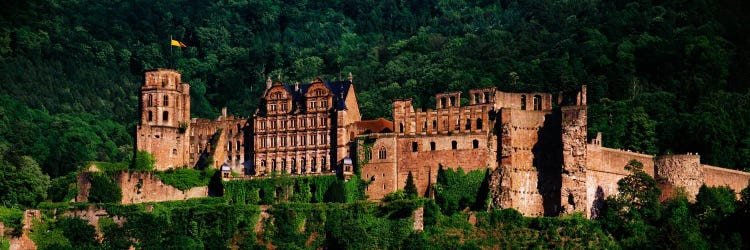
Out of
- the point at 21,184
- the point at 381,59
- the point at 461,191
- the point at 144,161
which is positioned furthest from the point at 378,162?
the point at 381,59

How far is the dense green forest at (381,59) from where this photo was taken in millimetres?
104312

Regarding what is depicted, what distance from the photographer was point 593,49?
113625mm

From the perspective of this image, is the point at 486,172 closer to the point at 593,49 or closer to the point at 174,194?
the point at 174,194

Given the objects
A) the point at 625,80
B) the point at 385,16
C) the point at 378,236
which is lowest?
the point at 378,236

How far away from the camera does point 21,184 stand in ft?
319

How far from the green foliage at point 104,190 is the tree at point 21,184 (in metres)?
6.72

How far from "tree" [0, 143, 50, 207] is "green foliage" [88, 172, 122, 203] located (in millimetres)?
6723

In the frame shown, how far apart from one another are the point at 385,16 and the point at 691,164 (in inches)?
2819

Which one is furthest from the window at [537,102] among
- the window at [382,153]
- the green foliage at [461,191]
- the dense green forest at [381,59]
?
the dense green forest at [381,59]

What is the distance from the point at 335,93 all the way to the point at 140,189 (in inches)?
529

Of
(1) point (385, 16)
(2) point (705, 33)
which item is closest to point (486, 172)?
(2) point (705, 33)

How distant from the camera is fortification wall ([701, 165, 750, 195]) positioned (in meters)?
87.8

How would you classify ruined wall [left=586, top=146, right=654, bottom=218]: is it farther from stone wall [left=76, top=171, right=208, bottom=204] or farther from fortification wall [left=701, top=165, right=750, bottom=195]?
stone wall [left=76, top=171, right=208, bottom=204]

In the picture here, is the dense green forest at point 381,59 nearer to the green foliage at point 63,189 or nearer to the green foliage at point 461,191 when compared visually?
the green foliage at point 63,189
